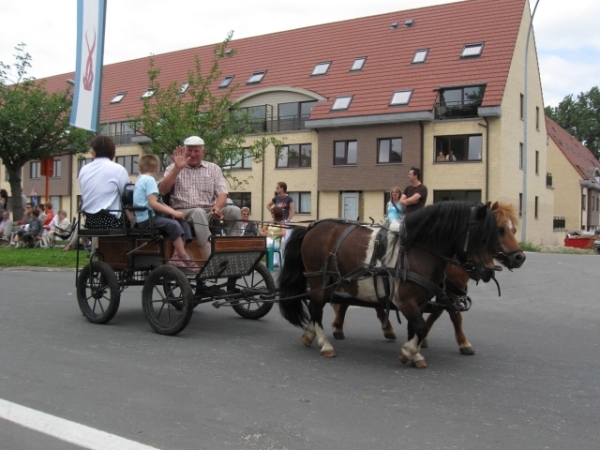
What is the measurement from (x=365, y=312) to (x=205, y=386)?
14.7 feet

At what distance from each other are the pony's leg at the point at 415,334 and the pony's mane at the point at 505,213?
1.12 m

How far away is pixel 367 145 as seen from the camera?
3466 centimetres

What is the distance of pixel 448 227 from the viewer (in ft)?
18.8

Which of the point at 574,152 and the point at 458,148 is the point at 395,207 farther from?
the point at 574,152

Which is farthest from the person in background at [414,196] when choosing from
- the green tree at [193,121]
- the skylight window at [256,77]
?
the skylight window at [256,77]

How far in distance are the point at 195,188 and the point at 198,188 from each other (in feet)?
0.12

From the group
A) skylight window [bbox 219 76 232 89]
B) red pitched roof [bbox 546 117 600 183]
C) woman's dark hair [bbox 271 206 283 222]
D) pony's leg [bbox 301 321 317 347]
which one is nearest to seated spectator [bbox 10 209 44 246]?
woman's dark hair [bbox 271 206 283 222]

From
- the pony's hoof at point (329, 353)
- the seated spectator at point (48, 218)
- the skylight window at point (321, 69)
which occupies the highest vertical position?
the skylight window at point (321, 69)

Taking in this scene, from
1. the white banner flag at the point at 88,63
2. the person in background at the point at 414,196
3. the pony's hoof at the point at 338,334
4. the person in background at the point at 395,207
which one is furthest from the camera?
the white banner flag at the point at 88,63

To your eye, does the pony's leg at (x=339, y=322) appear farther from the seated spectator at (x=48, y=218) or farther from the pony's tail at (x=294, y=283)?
the seated spectator at (x=48, y=218)

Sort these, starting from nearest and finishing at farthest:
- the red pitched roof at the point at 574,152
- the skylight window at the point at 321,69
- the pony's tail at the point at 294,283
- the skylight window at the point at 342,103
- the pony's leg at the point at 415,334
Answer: the pony's leg at the point at 415,334 < the pony's tail at the point at 294,283 < the skylight window at the point at 342,103 < the skylight window at the point at 321,69 < the red pitched roof at the point at 574,152

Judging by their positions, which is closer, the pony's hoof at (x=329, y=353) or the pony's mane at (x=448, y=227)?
the pony's mane at (x=448, y=227)

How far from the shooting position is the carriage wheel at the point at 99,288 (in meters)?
7.36

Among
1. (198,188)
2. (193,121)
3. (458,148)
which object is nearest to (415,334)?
(198,188)
